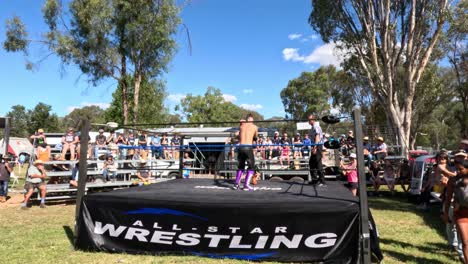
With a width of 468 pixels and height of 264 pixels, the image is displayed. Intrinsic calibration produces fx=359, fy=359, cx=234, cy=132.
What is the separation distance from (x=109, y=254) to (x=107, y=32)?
16.8m

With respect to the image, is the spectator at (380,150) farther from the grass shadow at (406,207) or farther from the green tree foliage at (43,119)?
the green tree foliage at (43,119)

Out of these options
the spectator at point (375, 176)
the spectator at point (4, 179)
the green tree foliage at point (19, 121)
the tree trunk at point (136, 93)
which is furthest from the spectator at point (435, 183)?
the green tree foliage at point (19, 121)

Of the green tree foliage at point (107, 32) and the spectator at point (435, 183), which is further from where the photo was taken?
the green tree foliage at point (107, 32)

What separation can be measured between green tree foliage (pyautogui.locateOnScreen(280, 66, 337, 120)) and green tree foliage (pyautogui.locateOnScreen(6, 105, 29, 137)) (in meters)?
43.3

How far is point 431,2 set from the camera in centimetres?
1911

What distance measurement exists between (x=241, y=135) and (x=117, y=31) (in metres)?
15.5

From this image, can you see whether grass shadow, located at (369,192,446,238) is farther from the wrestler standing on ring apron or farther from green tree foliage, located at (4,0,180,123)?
green tree foliage, located at (4,0,180,123)

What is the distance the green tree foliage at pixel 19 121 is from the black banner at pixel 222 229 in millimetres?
60881

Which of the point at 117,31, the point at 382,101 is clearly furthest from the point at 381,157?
the point at 117,31

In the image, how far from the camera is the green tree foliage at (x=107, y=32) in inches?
751

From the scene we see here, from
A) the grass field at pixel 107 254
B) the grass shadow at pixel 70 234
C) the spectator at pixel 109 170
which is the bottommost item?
the grass field at pixel 107 254

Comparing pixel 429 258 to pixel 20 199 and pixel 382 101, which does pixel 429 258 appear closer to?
pixel 20 199

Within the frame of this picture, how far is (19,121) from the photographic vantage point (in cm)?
6372

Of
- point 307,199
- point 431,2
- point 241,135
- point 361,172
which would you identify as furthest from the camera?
point 431,2
